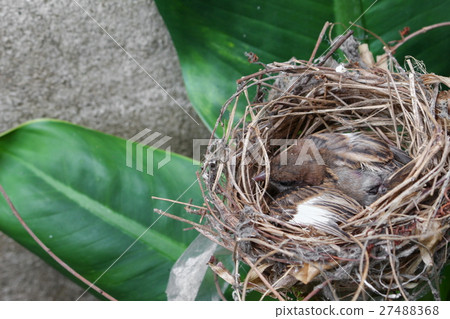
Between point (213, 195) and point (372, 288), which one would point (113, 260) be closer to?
point (213, 195)

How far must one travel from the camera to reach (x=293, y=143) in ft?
3.63

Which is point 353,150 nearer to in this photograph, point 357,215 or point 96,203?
point 357,215

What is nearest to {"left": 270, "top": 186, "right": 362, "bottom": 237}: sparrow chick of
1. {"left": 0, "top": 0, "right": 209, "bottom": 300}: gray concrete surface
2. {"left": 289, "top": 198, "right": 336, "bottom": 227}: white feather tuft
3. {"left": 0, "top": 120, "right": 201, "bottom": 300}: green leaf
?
{"left": 289, "top": 198, "right": 336, "bottom": 227}: white feather tuft

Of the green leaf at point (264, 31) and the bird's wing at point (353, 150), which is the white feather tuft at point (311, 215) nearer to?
the bird's wing at point (353, 150)

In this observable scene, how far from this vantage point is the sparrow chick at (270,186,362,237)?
896mm

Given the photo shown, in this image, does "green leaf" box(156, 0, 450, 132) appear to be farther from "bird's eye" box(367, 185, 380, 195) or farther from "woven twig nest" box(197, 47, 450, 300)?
"bird's eye" box(367, 185, 380, 195)

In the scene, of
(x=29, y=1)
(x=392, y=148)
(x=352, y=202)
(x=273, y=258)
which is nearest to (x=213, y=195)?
(x=273, y=258)

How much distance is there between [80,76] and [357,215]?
0.82 metres

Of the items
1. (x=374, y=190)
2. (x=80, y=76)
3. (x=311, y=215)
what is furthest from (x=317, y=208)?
(x=80, y=76)

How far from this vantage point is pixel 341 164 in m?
1.08

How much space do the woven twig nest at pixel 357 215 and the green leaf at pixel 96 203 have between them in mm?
212

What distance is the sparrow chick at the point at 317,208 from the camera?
2.94 ft
